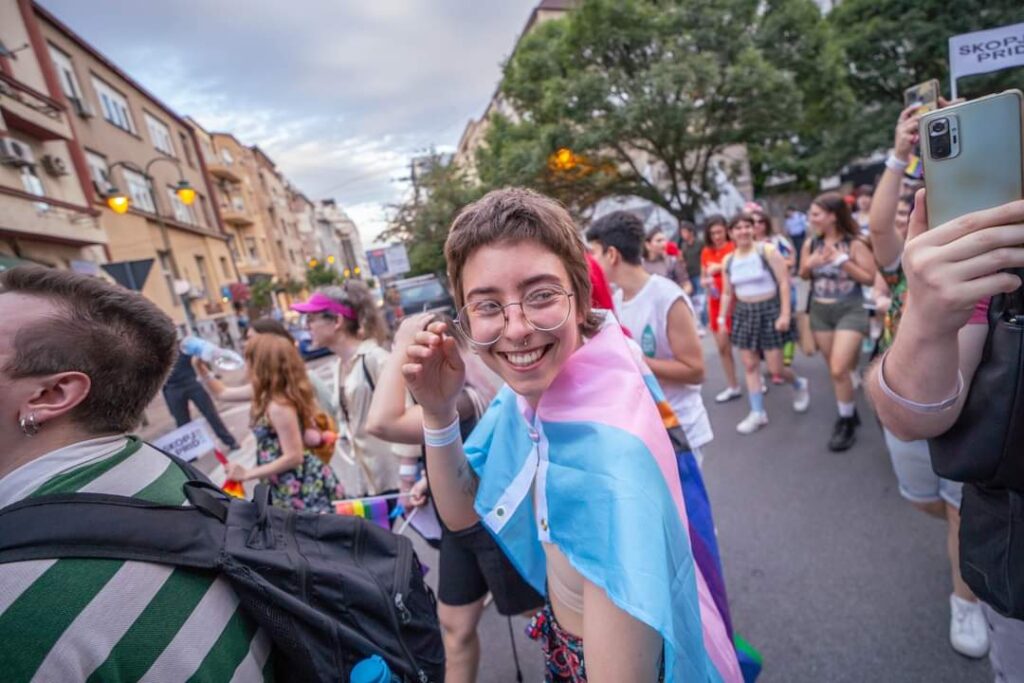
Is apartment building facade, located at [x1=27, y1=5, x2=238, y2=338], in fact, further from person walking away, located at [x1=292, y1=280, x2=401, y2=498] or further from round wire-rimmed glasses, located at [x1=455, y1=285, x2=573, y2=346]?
round wire-rimmed glasses, located at [x1=455, y1=285, x2=573, y2=346]

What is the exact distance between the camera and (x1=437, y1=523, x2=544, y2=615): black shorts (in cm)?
186

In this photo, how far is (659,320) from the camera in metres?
2.62

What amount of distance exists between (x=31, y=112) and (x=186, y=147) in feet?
51.7

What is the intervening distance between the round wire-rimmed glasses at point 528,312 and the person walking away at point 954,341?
0.64 metres

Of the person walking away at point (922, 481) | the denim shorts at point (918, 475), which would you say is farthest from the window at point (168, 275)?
the denim shorts at point (918, 475)

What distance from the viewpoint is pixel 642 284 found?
9.09 feet

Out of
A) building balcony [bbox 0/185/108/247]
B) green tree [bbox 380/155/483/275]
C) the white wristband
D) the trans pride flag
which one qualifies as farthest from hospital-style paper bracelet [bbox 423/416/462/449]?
building balcony [bbox 0/185/108/247]

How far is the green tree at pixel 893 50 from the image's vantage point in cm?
1623

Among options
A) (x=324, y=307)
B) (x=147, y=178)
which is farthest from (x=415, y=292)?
(x=324, y=307)

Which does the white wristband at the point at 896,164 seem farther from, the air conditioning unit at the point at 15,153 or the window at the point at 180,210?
the window at the point at 180,210

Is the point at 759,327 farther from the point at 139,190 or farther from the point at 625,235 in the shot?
the point at 139,190

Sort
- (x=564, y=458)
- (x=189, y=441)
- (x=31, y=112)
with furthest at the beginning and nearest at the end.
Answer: (x=31, y=112)
(x=189, y=441)
(x=564, y=458)

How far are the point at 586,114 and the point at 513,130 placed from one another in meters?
3.20

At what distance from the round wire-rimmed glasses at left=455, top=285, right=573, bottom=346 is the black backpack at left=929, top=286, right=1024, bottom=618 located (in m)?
0.83
